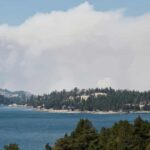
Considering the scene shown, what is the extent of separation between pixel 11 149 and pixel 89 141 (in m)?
12.0

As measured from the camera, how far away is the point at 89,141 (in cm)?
5138

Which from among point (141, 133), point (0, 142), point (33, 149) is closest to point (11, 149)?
point (141, 133)

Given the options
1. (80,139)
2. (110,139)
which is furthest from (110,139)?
(80,139)

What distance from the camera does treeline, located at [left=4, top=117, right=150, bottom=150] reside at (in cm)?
4809

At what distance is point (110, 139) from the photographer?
49.0m

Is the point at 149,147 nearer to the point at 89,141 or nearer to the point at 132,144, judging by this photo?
the point at 132,144

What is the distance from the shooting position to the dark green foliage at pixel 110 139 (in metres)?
48.1

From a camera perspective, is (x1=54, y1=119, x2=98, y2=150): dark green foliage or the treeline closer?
the treeline

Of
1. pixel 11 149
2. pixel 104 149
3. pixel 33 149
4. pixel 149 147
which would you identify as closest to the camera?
pixel 11 149

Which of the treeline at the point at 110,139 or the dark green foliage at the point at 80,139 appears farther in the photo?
the dark green foliage at the point at 80,139

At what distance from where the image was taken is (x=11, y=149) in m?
41.0

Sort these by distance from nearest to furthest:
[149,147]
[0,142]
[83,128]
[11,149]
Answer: [11,149] → [149,147] → [83,128] → [0,142]

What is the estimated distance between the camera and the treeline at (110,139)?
158 ft

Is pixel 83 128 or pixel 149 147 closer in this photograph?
pixel 149 147
